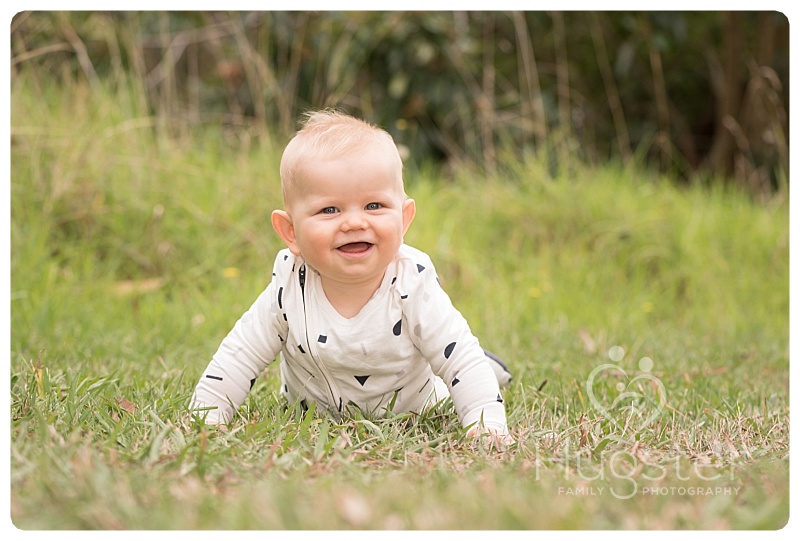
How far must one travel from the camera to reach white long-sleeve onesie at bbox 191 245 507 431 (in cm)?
202

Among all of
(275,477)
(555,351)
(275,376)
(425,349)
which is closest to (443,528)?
(275,477)

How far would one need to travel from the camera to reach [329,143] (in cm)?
190

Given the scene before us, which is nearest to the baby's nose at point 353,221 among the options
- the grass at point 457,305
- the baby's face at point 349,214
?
the baby's face at point 349,214

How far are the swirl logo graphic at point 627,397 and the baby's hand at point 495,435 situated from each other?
0.26 meters

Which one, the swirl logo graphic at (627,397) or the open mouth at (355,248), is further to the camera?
the swirl logo graphic at (627,397)

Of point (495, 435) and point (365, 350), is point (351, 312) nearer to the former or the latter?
point (365, 350)

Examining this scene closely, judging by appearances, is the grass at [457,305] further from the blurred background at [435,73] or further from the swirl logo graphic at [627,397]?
the blurred background at [435,73]

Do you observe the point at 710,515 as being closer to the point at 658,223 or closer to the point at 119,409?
the point at 119,409

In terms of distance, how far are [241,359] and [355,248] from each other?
40cm

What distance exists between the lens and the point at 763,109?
22.5 feet

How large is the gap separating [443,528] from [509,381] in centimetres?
121

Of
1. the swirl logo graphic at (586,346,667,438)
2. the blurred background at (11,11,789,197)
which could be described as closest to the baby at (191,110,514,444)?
the swirl logo graphic at (586,346,667,438)

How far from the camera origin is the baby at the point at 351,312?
1912 mm

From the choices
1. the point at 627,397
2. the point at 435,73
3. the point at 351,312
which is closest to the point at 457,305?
the point at 627,397
